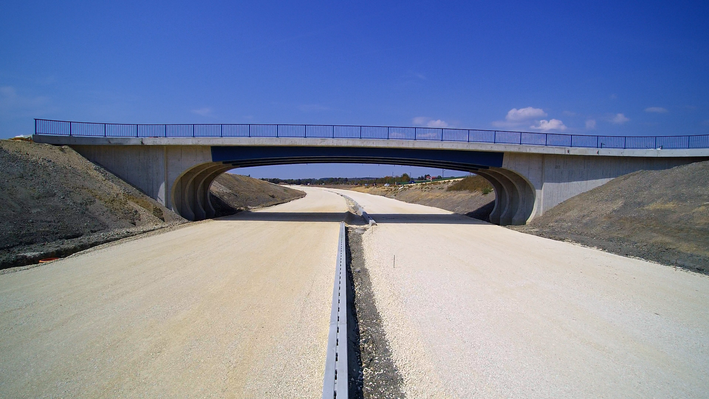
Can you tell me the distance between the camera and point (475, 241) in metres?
17.6

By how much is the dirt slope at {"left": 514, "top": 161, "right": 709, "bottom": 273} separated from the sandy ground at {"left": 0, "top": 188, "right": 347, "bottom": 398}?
39.2 feet

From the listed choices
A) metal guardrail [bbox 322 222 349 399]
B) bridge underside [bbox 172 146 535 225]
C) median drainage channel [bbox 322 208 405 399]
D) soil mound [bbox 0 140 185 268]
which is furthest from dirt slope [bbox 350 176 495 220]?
metal guardrail [bbox 322 222 349 399]

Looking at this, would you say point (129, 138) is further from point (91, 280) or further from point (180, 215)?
point (91, 280)

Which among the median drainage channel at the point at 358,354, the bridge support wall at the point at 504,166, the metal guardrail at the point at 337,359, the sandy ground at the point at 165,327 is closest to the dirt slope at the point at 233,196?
the bridge support wall at the point at 504,166

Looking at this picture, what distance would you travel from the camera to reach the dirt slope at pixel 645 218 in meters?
14.0

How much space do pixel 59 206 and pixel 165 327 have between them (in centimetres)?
1273

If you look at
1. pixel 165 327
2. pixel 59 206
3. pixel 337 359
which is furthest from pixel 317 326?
pixel 59 206

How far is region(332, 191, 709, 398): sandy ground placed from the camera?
16.6ft

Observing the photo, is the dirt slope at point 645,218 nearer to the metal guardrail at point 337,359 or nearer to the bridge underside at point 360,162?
the bridge underside at point 360,162

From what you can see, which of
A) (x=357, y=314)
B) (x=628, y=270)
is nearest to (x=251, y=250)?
(x=357, y=314)

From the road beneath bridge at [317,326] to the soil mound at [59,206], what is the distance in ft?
6.63

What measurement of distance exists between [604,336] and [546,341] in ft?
3.89

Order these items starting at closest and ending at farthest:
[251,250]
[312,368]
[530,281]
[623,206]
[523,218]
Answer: [312,368]
[530,281]
[251,250]
[623,206]
[523,218]

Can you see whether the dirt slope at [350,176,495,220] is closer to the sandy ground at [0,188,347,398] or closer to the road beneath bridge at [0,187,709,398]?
the road beneath bridge at [0,187,709,398]
